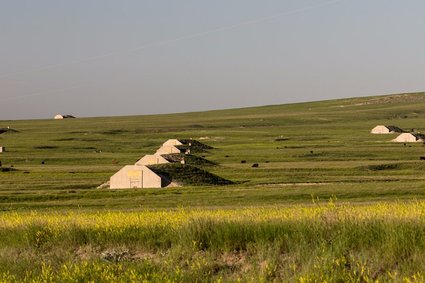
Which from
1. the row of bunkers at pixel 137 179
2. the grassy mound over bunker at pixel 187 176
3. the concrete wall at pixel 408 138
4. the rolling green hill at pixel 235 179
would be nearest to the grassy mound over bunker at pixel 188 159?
the rolling green hill at pixel 235 179

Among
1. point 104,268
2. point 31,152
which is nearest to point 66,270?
point 104,268

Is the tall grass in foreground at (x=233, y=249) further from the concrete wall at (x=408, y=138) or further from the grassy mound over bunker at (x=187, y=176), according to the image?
the concrete wall at (x=408, y=138)

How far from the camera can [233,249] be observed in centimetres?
1567

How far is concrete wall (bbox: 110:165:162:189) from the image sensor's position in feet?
208

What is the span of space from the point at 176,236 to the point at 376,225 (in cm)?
415

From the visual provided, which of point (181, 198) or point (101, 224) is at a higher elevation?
point (101, 224)

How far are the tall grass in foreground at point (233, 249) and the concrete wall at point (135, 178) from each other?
4453 centimetres

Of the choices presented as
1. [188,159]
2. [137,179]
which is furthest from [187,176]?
[188,159]

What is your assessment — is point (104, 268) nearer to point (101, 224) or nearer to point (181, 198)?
point (101, 224)

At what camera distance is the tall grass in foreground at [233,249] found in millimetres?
13727

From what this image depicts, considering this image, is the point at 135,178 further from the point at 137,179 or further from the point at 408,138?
the point at 408,138

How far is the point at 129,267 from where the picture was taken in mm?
15320

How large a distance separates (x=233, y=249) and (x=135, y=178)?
159 ft

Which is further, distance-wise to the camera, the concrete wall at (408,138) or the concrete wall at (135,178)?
the concrete wall at (408,138)
